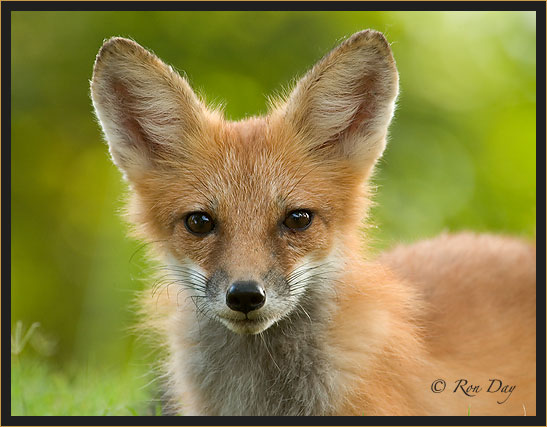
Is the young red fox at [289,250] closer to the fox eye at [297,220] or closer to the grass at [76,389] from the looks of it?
the fox eye at [297,220]

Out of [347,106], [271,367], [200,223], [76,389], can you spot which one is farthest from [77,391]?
[347,106]

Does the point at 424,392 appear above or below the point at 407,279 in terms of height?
below

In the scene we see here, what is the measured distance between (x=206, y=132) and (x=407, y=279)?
2.06 metres

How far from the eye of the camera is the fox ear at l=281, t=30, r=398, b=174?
4.71 m

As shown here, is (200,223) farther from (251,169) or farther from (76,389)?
(76,389)

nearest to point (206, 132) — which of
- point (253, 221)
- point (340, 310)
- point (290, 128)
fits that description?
point (290, 128)

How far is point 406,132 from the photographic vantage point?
11.3 m

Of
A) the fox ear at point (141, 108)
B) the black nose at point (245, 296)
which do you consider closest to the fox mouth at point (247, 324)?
the black nose at point (245, 296)

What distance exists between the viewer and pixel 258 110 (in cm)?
Result: 985

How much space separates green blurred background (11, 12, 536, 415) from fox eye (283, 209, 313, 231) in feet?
17.8

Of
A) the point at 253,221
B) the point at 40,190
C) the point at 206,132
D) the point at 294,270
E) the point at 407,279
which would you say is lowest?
the point at 40,190

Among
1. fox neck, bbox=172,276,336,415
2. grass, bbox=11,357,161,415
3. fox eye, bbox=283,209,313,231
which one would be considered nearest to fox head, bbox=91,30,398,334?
fox eye, bbox=283,209,313,231

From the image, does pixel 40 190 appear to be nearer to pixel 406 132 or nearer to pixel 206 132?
pixel 406 132

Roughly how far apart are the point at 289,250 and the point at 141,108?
60.0 inches
